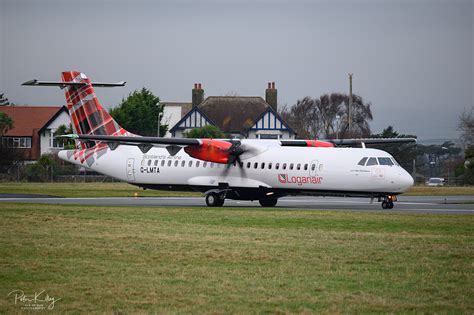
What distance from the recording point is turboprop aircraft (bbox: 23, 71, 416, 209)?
34188 millimetres

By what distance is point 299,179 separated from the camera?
35.3 metres

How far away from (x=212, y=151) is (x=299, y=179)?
4.15m

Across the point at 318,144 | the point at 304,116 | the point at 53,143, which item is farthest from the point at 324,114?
the point at 318,144

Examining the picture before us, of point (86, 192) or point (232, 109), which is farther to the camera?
point (232, 109)

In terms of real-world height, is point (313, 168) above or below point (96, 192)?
above

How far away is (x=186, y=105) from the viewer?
419 ft

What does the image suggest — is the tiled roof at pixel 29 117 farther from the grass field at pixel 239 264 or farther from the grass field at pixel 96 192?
the grass field at pixel 239 264

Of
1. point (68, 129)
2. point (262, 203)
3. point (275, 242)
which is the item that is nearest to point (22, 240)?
point (275, 242)

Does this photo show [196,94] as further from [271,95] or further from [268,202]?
[268,202]

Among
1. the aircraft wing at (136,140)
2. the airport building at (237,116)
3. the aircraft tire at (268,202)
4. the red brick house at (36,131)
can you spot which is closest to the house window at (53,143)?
the red brick house at (36,131)

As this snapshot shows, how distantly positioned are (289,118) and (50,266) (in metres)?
110

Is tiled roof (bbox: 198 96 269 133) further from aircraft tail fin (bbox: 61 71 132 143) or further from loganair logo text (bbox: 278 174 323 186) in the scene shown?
loganair logo text (bbox: 278 174 323 186)

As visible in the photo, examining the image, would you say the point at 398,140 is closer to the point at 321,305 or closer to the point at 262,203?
the point at 262,203

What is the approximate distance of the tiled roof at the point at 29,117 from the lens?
91.4 m
